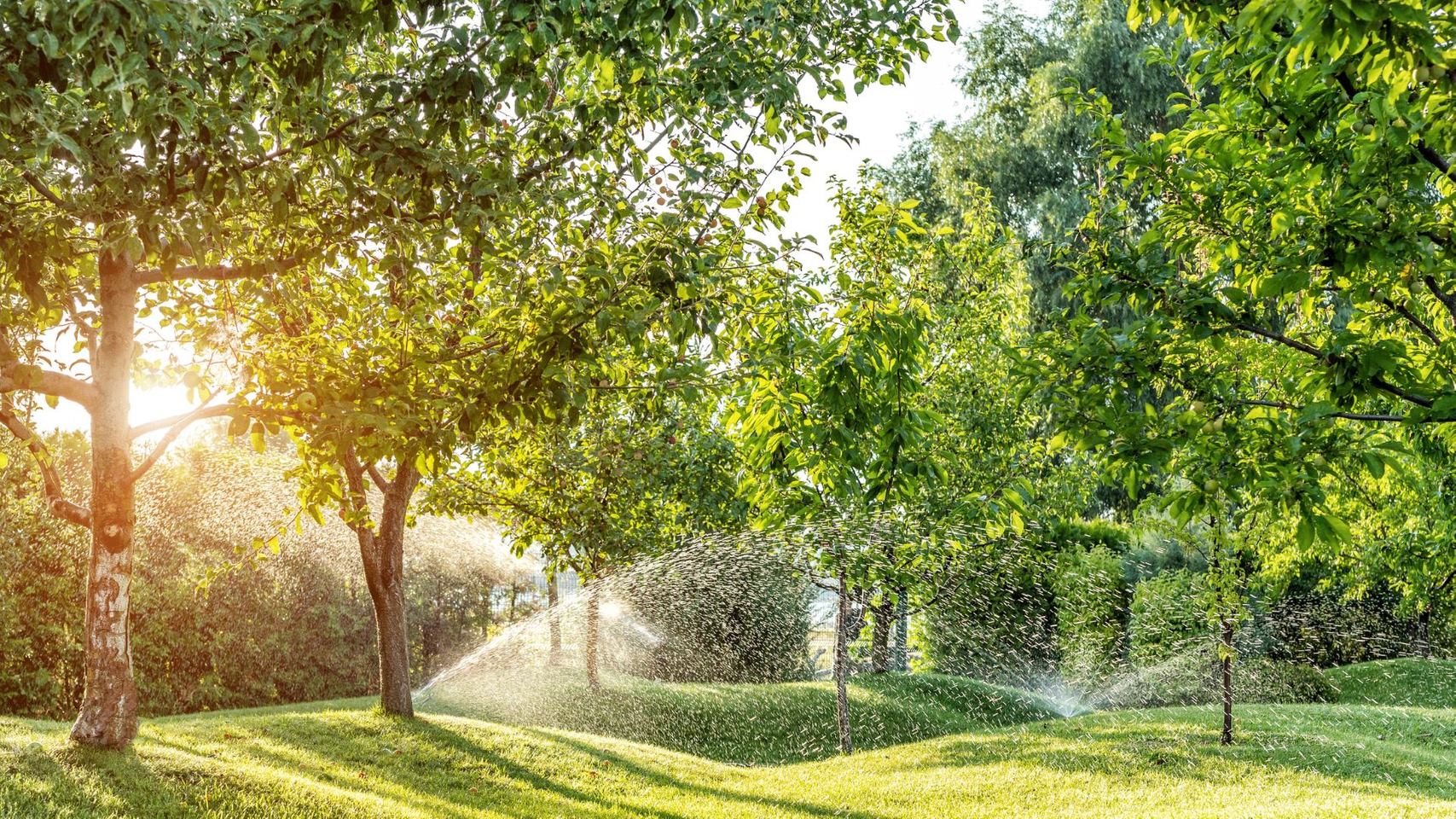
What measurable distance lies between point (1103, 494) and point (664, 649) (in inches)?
402

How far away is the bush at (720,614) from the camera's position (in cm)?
1473

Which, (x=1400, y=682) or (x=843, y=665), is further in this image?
(x=1400, y=682)

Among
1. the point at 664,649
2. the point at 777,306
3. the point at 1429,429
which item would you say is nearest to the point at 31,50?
the point at 777,306

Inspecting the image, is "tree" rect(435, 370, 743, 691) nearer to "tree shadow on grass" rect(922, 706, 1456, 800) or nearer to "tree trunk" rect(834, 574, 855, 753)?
"tree trunk" rect(834, 574, 855, 753)

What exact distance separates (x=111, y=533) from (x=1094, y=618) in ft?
45.0

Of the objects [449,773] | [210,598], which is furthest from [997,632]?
[210,598]

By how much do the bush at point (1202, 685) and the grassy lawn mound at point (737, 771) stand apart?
2417mm

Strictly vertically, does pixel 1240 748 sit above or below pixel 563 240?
below

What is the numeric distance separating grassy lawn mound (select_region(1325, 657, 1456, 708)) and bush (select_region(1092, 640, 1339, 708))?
0.40 meters

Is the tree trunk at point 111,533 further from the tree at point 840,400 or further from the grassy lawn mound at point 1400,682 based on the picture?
the grassy lawn mound at point 1400,682

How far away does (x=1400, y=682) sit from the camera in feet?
51.5

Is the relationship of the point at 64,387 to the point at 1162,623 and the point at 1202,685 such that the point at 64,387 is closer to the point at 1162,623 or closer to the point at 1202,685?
the point at 1162,623

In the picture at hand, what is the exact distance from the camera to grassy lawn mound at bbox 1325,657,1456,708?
1520 cm

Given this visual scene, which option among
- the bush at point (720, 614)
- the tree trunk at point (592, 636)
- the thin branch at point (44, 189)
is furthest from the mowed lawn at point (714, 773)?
the thin branch at point (44, 189)
